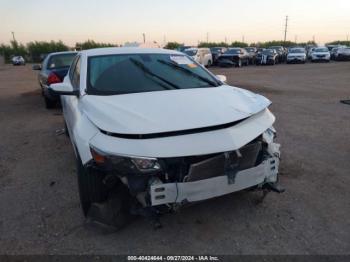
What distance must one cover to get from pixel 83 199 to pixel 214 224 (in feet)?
4.10

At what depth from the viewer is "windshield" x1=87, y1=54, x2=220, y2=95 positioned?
4.00m

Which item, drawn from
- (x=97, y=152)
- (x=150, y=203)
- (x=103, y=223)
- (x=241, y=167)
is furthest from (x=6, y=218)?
(x=241, y=167)

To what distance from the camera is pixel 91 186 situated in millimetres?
3215

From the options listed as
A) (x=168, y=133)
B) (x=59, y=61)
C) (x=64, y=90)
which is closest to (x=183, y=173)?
(x=168, y=133)

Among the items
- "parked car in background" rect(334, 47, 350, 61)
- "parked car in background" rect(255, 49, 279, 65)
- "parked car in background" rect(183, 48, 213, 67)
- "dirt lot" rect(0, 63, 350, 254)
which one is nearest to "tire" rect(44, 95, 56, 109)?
"dirt lot" rect(0, 63, 350, 254)

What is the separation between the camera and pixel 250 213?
3.59 meters

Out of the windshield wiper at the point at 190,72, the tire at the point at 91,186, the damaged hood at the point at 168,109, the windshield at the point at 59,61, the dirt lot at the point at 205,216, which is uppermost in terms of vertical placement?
the windshield wiper at the point at 190,72

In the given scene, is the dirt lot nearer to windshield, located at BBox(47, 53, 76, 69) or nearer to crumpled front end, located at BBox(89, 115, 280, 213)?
crumpled front end, located at BBox(89, 115, 280, 213)

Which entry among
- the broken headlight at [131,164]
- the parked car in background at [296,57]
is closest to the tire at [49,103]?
the broken headlight at [131,164]

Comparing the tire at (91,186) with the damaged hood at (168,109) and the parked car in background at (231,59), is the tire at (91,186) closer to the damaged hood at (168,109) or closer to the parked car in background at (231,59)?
the damaged hood at (168,109)

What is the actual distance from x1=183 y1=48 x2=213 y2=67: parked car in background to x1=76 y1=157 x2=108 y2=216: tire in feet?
78.4

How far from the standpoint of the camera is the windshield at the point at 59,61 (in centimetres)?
988

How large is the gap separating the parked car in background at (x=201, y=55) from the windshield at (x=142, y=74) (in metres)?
22.2

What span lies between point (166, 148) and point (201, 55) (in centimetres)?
2612
